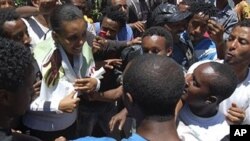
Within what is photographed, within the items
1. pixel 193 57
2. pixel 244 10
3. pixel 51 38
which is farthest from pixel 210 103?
pixel 244 10

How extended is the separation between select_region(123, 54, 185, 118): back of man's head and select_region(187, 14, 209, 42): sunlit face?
2314 mm

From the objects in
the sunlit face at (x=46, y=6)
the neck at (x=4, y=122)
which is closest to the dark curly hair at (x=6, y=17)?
the sunlit face at (x=46, y=6)

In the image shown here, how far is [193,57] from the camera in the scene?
4.11 metres

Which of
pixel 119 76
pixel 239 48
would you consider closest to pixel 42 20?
pixel 119 76

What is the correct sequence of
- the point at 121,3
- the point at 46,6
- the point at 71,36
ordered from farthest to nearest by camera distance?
the point at 121,3 → the point at 46,6 → the point at 71,36

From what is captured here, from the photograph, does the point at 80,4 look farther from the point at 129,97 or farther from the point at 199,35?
the point at 129,97

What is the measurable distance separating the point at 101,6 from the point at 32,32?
2.22m

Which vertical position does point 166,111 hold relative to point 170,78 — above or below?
below

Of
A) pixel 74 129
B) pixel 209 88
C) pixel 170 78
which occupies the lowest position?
pixel 74 129

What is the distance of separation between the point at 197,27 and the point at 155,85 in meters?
2.46

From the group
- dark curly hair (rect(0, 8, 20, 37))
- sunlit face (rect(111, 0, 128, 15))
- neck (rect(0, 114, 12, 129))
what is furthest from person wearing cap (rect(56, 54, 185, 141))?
sunlit face (rect(111, 0, 128, 15))

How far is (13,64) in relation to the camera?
6.77ft

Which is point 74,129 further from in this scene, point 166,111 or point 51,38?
point 166,111

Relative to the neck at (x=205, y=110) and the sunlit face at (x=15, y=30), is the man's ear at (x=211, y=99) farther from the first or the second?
the sunlit face at (x=15, y=30)
